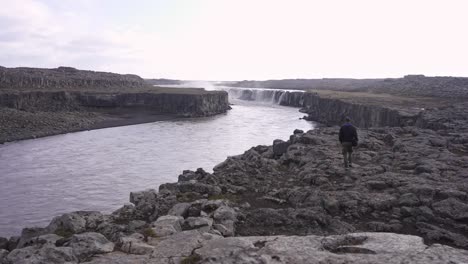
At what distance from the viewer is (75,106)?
63.9m

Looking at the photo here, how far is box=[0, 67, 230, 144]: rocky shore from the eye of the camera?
4700cm

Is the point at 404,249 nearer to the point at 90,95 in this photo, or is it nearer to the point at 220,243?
the point at 220,243

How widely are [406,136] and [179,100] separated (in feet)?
176

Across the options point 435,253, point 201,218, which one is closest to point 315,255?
point 435,253

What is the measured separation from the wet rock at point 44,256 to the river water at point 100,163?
8.58 meters

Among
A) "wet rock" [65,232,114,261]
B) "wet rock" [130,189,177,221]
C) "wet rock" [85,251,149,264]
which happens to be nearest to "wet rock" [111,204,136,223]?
Result: "wet rock" [130,189,177,221]

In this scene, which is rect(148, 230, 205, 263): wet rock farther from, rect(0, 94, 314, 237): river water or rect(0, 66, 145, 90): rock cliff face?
rect(0, 66, 145, 90): rock cliff face

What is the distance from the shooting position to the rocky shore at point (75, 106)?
154 ft

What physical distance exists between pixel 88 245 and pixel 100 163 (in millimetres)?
22043

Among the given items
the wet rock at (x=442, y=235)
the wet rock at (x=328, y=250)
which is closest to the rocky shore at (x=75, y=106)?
the wet rock at (x=328, y=250)

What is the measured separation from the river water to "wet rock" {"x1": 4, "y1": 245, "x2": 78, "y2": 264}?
8.58 m

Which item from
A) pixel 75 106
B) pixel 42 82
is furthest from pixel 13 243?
pixel 42 82

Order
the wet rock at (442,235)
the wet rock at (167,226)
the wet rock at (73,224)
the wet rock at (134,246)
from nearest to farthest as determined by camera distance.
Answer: the wet rock at (134,246), the wet rock at (442,235), the wet rock at (167,226), the wet rock at (73,224)

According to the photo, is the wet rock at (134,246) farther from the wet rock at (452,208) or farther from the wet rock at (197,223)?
the wet rock at (452,208)
